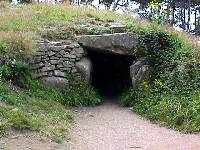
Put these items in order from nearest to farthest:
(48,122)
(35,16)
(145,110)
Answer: (48,122)
(145,110)
(35,16)

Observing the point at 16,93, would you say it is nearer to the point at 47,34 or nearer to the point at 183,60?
the point at 47,34

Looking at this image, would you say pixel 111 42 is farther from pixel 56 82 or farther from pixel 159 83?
pixel 56 82

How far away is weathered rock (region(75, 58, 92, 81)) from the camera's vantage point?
12.5 m

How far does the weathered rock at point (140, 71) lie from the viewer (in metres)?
12.5

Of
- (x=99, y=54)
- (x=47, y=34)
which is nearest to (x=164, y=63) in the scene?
(x=99, y=54)

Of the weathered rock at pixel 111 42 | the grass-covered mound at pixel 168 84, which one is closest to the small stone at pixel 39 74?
the weathered rock at pixel 111 42

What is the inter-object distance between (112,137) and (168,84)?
142 inches

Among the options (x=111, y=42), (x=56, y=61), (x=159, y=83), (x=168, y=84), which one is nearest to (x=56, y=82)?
(x=56, y=61)

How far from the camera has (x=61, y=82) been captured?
1195cm

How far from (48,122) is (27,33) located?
4275 millimetres

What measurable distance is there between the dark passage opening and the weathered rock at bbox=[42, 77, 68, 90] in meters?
2.60

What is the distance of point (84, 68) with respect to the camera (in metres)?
12.5

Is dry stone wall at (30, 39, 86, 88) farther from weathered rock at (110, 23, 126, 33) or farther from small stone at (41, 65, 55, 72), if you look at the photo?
weathered rock at (110, 23, 126, 33)

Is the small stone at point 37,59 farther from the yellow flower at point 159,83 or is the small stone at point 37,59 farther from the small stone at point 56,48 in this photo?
the yellow flower at point 159,83
